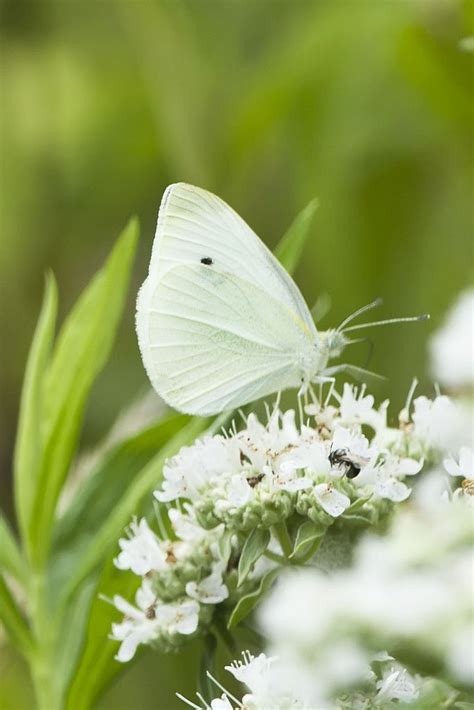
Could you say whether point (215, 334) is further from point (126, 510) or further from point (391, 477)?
point (391, 477)

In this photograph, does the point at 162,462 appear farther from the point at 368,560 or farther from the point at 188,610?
the point at 368,560

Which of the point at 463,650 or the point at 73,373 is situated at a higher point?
the point at 463,650

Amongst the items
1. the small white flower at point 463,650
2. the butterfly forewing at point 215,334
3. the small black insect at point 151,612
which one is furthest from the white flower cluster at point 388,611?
the butterfly forewing at point 215,334

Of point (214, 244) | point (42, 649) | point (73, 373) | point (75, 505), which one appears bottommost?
point (42, 649)

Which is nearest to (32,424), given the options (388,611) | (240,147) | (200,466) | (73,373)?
(73,373)

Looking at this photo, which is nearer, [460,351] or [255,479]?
[460,351]

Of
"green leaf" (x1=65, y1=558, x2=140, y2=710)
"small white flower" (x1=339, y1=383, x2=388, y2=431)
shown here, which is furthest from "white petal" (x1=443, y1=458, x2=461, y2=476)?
"green leaf" (x1=65, y1=558, x2=140, y2=710)

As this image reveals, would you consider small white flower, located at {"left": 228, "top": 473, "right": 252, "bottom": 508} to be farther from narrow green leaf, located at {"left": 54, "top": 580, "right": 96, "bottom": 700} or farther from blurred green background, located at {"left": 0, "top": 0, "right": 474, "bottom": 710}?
blurred green background, located at {"left": 0, "top": 0, "right": 474, "bottom": 710}

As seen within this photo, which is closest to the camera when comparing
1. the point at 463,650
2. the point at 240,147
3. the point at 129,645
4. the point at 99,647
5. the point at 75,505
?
the point at 463,650
